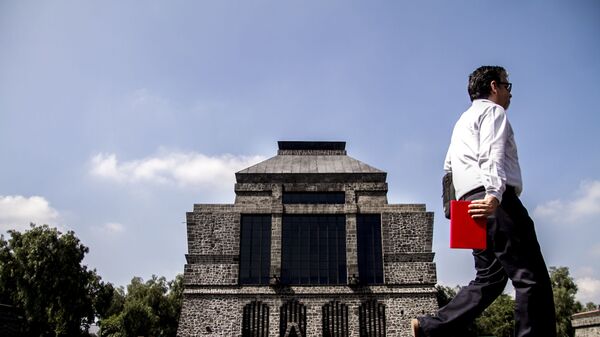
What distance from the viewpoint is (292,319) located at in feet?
94.5

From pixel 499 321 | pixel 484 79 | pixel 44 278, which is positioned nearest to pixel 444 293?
pixel 499 321

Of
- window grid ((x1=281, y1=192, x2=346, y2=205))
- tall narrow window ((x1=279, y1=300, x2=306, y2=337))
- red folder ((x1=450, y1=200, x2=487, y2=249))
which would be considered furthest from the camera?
window grid ((x1=281, y1=192, x2=346, y2=205))

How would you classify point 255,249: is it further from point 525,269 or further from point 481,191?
point 525,269

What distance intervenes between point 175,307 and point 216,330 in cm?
2040

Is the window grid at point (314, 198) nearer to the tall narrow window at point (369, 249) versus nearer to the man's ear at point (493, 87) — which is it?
the tall narrow window at point (369, 249)

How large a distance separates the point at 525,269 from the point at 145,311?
1676 inches

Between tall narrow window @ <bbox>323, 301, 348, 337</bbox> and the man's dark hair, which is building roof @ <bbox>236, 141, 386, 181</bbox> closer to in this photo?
tall narrow window @ <bbox>323, 301, 348, 337</bbox>

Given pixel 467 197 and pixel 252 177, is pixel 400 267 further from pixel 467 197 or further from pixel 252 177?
Answer: pixel 467 197

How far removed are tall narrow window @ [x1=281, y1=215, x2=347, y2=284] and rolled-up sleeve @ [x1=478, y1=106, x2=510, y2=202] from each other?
26770 millimetres

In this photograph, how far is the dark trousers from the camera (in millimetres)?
3334

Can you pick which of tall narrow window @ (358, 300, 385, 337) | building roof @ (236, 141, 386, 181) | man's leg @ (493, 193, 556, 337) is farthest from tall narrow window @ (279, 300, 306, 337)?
man's leg @ (493, 193, 556, 337)

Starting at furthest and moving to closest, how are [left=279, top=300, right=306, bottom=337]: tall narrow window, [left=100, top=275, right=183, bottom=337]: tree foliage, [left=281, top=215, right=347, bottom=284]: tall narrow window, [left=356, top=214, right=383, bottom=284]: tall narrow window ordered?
[left=100, top=275, right=183, bottom=337]: tree foliage
[left=356, top=214, right=383, bottom=284]: tall narrow window
[left=281, top=215, right=347, bottom=284]: tall narrow window
[left=279, top=300, right=306, bottom=337]: tall narrow window

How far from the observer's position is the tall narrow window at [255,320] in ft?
94.1

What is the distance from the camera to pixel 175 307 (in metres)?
47.3
